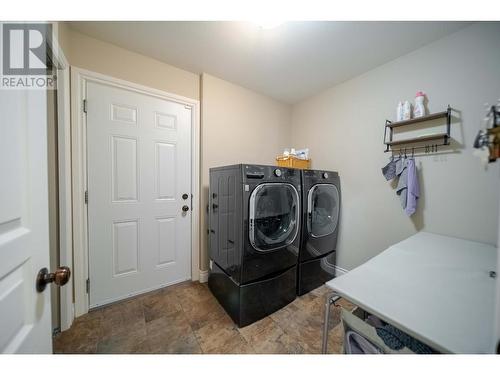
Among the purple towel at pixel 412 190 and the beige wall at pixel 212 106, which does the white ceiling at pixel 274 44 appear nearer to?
the beige wall at pixel 212 106

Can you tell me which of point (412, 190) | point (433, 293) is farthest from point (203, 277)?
point (412, 190)

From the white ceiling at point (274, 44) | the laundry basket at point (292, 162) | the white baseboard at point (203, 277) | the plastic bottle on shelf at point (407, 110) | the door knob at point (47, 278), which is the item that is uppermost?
the white ceiling at point (274, 44)

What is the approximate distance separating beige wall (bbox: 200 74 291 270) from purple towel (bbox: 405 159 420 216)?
1544 millimetres

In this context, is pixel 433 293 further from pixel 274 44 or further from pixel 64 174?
pixel 64 174

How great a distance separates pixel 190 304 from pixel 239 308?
0.58 metres

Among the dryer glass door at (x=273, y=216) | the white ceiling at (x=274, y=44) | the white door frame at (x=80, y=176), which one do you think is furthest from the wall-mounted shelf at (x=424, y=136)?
the white door frame at (x=80, y=176)

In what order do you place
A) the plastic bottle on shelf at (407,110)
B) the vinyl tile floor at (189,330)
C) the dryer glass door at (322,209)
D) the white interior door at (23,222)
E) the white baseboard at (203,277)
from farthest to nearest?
the white baseboard at (203,277) < the dryer glass door at (322,209) < the plastic bottle on shelf at (407,110) < the vinyl tile floor at (189,330) < the white interior door at (23,222)

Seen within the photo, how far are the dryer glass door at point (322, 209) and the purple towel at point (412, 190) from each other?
2.16 feet

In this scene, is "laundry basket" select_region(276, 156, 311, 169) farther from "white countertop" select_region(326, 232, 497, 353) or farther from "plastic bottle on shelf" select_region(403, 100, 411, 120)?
"white countertop" select_region(326, 232, 497, 353)

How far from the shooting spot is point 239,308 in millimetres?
1417

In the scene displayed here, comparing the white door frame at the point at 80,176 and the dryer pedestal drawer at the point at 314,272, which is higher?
the white door frame at the point at 80,176

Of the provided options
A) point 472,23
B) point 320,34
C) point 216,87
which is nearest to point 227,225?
point 216,87

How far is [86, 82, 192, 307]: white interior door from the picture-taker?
1560 mm

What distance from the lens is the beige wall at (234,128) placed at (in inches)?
80.6
